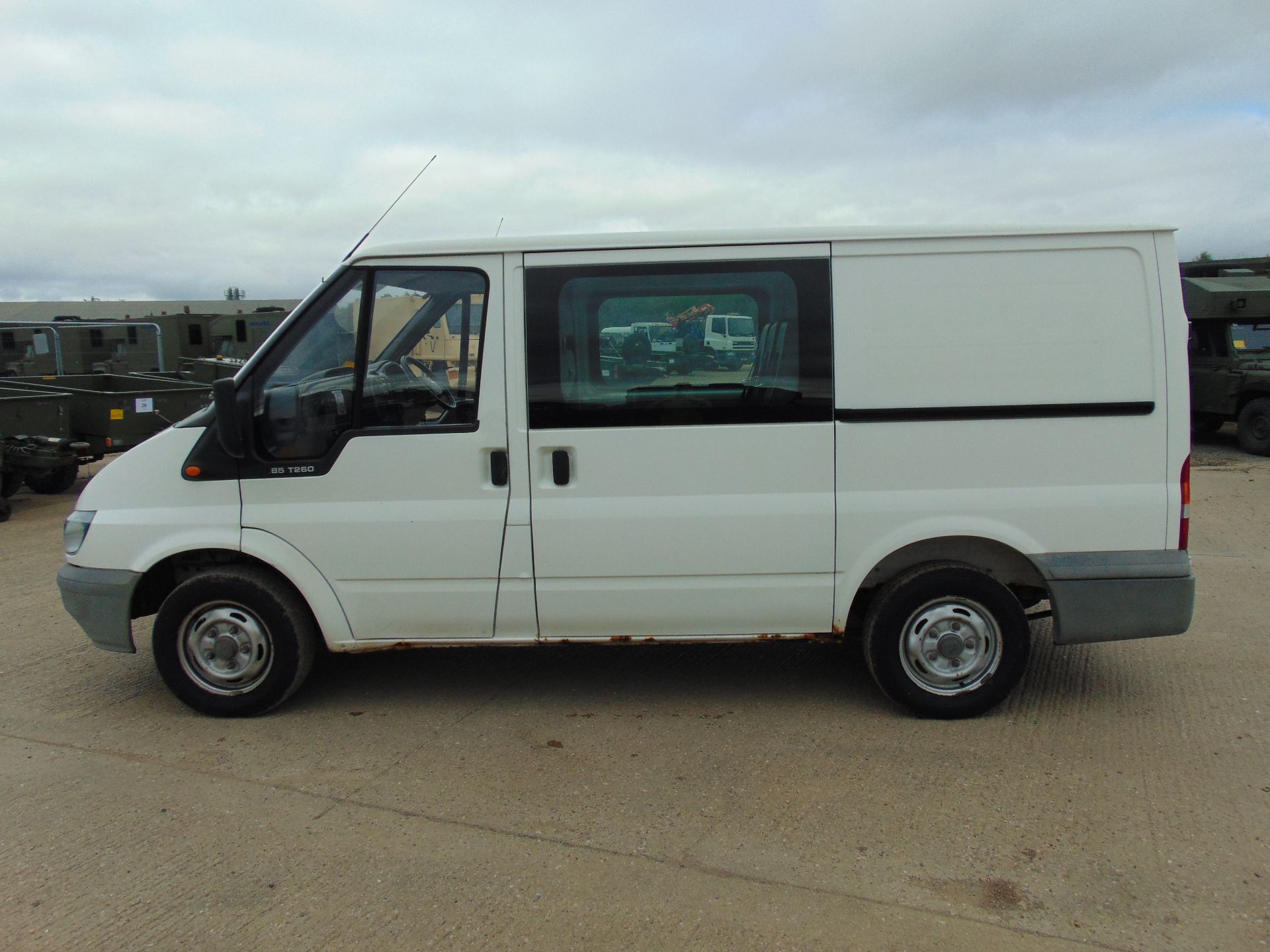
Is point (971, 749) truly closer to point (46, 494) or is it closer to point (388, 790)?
point (388, 790)

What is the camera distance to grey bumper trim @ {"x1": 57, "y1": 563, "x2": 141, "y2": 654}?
14.4 feet

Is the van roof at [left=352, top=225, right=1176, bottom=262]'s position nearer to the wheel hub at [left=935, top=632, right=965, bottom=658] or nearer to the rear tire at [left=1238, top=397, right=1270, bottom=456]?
the wheel hub at [left=935, top=632, right=965, bottom=658]

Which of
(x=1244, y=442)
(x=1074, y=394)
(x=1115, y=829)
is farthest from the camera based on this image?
(x=1244, y=442)

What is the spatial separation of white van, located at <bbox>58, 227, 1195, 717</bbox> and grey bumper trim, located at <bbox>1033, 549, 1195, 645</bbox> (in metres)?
0.01

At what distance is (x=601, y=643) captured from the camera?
4.38 m

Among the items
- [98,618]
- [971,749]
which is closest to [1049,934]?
[971,749]

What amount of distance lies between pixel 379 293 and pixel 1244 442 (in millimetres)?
A: 13382

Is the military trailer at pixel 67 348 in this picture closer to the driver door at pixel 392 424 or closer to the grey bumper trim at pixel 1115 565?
the driver door at pixel 392 424

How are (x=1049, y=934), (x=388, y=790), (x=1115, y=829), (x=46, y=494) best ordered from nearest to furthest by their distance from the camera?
(x=1049, y=934) < (x=1115, y=829) < (x=388, y=790) < (x=46, y=494)

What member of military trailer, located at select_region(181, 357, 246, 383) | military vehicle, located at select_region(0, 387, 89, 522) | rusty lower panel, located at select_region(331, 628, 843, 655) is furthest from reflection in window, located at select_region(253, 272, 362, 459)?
military trailer, located at select_region(181, 357, 246, 383)

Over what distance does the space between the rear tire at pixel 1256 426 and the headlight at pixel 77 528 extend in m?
14.1

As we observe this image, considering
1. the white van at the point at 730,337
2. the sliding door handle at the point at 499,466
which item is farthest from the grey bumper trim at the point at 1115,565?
the sliding door handle at the point at 499,466

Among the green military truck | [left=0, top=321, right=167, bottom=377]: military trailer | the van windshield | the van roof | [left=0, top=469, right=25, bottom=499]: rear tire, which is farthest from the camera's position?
[left=0, top=321, right=167, bottom=377]: military trailer

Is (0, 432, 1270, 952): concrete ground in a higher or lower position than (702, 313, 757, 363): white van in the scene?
lower
